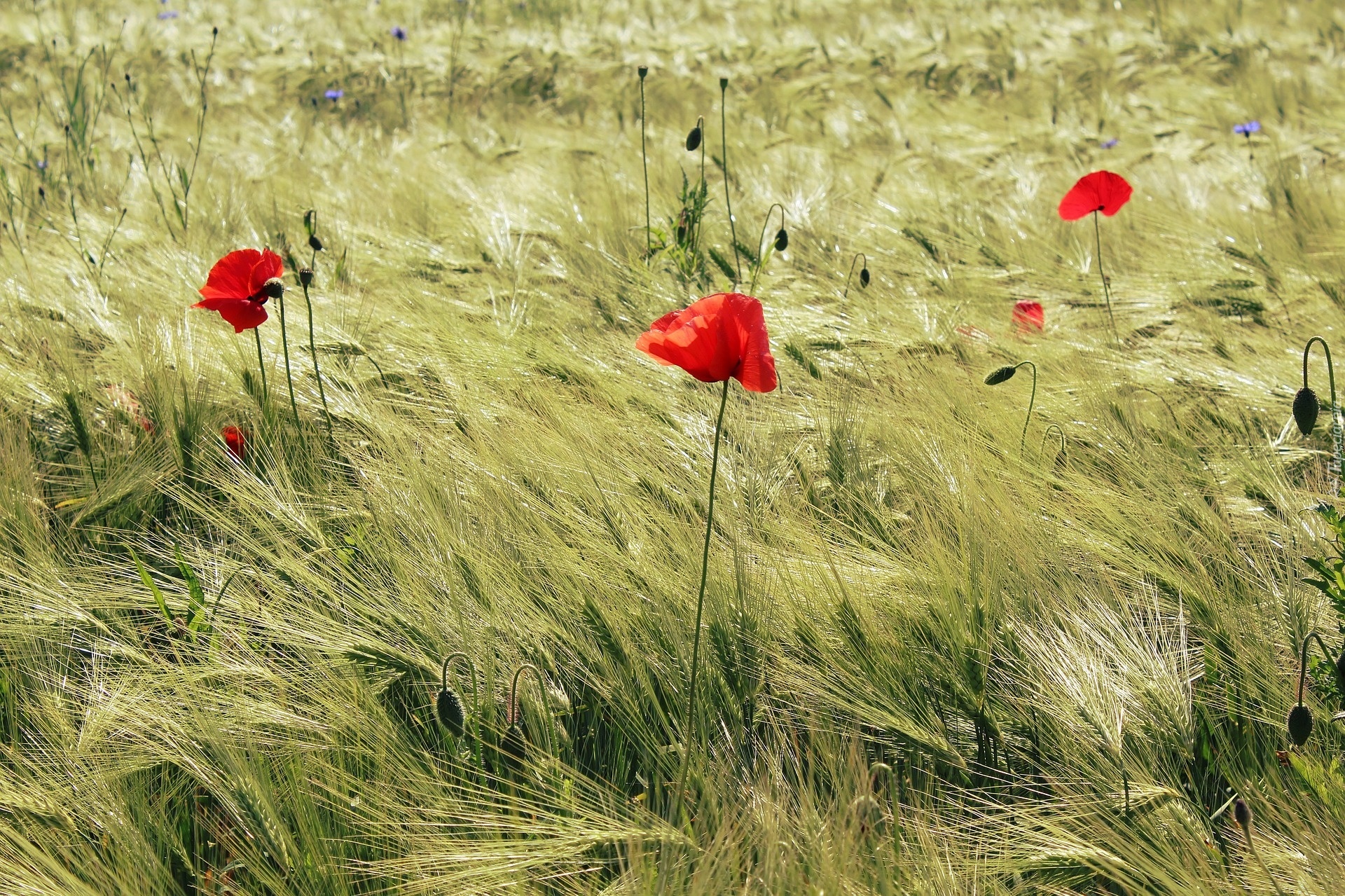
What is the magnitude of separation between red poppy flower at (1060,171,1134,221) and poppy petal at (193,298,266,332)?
5.44ft

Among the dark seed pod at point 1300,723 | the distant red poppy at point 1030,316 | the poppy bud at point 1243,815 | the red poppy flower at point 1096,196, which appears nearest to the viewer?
the poppy bud at point 1243,815

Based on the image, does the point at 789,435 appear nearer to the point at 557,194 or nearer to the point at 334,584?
the point at 334,584

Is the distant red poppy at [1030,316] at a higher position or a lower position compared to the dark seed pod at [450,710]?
higher

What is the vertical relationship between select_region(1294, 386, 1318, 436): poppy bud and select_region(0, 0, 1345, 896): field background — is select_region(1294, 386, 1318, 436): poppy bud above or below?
above

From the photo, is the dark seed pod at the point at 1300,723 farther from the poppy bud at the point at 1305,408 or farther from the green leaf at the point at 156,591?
the green leaf at the point at 156,591

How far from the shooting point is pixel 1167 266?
8.55 ft

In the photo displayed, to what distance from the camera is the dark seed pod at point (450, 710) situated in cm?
104

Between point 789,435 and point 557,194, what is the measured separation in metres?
1.65

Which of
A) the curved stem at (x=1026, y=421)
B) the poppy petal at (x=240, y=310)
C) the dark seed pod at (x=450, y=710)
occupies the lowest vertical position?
the dark seed pod at (x=450, y=710)

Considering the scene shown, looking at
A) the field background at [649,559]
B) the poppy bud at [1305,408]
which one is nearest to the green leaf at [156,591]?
the field background at [649,559]

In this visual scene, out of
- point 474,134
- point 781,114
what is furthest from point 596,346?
point 781,114

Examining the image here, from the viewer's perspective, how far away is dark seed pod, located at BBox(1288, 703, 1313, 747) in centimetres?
96

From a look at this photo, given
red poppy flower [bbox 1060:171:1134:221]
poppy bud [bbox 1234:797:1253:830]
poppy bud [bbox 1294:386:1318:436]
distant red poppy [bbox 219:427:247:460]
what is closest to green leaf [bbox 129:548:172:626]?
distant red poppy [bbox 219:427:247:460]

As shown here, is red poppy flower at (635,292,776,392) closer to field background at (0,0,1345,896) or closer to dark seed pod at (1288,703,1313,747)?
field background at (0,0,1345,896)
